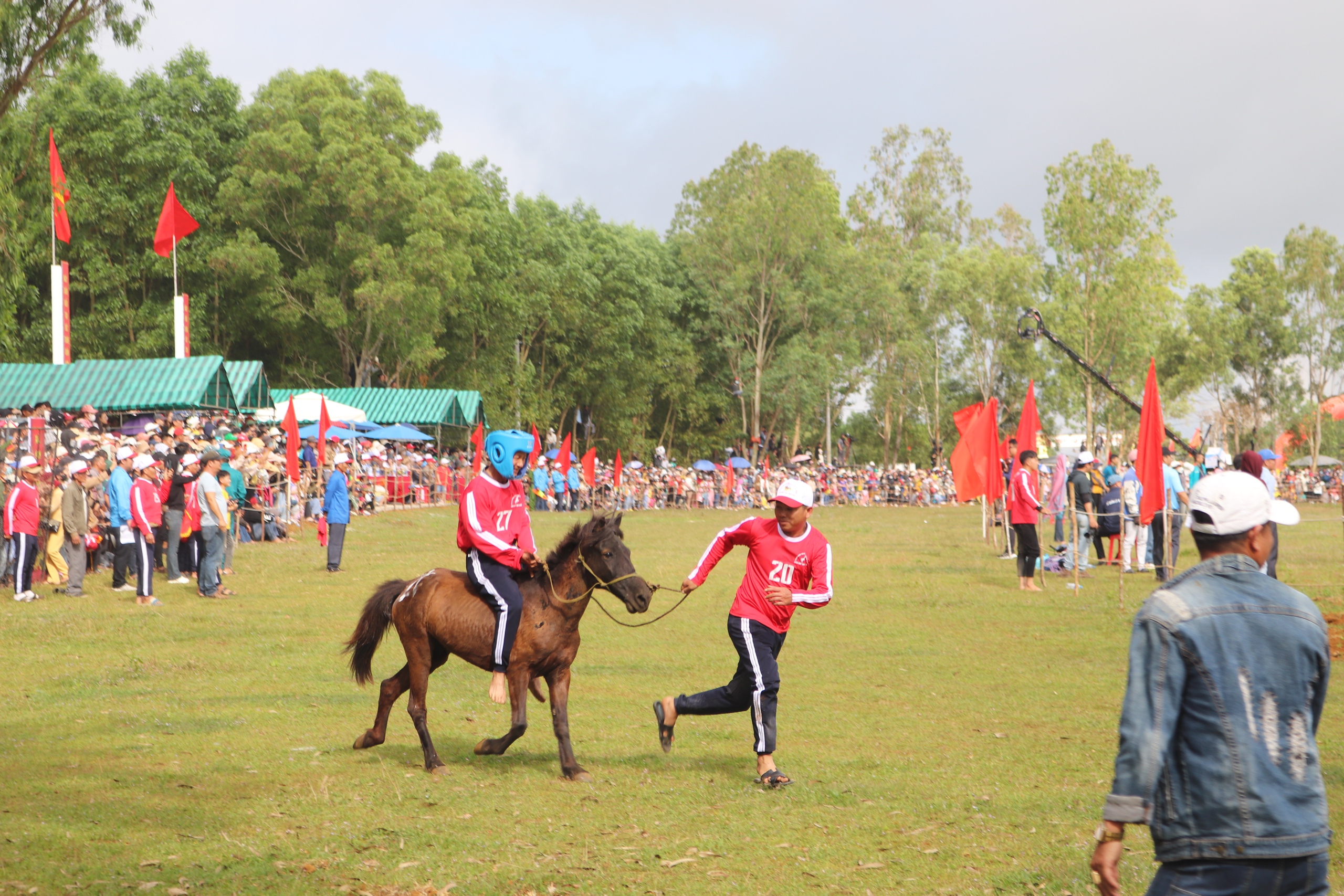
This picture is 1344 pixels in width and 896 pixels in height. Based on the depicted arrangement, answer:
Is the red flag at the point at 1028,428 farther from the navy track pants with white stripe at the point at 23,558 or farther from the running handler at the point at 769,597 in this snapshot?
the running handler at the point at 769,597

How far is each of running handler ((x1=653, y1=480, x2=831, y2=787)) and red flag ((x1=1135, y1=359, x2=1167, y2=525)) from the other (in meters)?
10.7

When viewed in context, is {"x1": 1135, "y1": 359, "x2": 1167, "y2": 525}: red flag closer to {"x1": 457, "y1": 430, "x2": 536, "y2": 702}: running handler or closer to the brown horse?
the brown horse

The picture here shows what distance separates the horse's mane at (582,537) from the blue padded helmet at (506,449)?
585 mm

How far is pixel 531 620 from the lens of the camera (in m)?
8.78

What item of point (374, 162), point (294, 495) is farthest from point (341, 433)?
point (374, 162)

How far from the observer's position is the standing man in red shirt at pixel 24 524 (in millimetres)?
17625

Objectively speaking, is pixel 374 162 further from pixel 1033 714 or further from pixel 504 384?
pixel 1033 714

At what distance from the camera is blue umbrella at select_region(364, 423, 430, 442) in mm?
44375

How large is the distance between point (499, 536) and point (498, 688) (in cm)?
102

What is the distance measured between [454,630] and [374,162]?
42.9m

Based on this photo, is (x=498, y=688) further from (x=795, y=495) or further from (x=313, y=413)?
(x=313, y=413)

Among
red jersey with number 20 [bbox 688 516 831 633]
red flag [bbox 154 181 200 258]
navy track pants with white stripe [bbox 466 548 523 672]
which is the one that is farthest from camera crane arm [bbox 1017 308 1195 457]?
red flag [bbox 154 181 200 258]

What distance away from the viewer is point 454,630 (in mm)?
8898

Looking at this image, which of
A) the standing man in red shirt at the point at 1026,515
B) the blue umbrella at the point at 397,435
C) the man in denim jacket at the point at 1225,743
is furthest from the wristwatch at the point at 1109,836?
the blue umbrella at the point at 397,435
